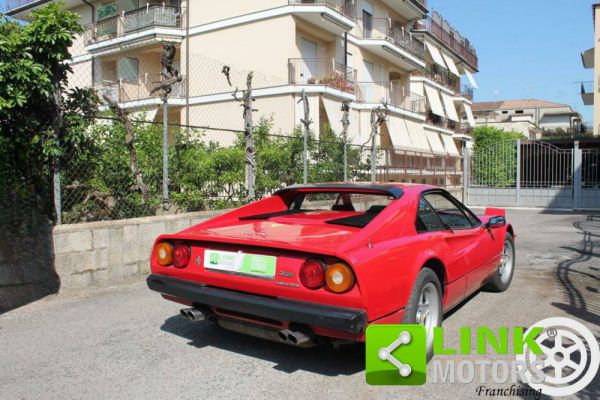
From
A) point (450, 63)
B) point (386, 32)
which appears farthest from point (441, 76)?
point (386, 32)

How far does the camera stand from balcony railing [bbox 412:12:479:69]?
34.8 m

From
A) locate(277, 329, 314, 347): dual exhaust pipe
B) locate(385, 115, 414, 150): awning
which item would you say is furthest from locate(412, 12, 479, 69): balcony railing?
locate(277, 329, 314, 347): dual exhaust pipe

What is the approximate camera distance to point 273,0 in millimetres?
21047

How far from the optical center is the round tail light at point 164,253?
3.98 meters

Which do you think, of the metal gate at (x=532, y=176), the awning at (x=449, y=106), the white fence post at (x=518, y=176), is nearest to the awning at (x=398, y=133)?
the metal gate at (x=532, y=176)

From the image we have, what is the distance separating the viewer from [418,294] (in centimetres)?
357

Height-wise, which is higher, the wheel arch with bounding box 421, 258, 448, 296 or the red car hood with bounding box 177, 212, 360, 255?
the red car hood with bounding box 177, 212, 360, 255

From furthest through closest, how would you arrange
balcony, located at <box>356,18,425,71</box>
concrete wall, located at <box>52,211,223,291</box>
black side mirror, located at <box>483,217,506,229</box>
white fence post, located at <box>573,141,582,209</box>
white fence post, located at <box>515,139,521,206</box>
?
balcony, located at <box>356,18,425,71</box> → white fence post, located at <box>515,139,521,206</box> → white fence post, located at <box>573,141,582,209</box> → concrete wall, located at <box>52,211,223,291</box> → black side mirror, located at <box>483,217,506,229</box>

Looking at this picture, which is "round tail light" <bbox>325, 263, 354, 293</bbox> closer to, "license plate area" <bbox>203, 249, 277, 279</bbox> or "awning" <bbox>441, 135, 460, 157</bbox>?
"license plate area" <bbox>203, 249, 277, 279</bbox>

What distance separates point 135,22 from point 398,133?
1515 centimetres

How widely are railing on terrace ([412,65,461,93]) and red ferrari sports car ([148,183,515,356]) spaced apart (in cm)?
3185

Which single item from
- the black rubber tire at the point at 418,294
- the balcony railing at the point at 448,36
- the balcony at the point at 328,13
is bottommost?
the black rubber tire at the point at 418,294

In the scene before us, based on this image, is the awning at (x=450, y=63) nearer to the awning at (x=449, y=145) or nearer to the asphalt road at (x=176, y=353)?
the awning at (x=449, y=145)

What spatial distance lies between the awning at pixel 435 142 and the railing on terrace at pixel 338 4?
11.5m
